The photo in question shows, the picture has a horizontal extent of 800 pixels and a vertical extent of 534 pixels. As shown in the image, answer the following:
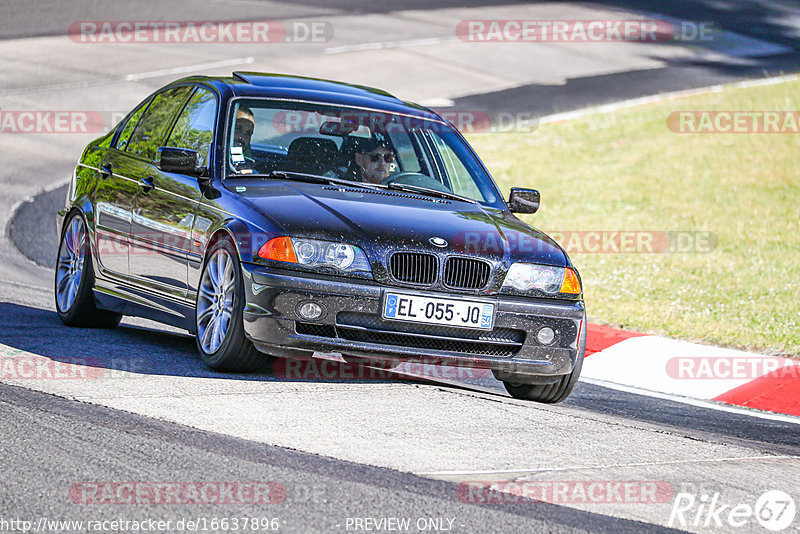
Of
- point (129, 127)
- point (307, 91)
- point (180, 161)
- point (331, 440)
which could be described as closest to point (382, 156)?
point (307, 91)

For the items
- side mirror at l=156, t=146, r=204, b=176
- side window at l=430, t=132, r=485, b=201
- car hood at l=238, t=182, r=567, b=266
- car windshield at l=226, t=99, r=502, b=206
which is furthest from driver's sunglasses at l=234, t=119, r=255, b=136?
side window at l=430, t=132, r=485, b=201

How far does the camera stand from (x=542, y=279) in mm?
6875

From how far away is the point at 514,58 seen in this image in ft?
92.4

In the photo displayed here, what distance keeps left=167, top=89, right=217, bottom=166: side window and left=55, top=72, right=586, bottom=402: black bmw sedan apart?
15 millimetres

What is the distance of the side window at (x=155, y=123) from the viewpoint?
8.32m

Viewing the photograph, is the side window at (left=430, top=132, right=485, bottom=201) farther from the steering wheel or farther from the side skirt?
the side skirt

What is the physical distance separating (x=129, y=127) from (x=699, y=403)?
14.0 feet

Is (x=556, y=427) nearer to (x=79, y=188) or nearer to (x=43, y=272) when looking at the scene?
(x=79, y=188)

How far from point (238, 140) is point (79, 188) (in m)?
1.84

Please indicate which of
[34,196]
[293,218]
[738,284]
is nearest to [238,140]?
[293,218]

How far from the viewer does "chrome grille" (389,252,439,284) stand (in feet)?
21.5

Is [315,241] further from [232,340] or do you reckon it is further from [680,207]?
[680,207]

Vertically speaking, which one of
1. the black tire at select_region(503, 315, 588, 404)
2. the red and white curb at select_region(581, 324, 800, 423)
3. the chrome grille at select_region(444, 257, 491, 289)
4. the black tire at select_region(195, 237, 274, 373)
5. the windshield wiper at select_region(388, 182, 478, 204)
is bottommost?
the red and white curb at select_region(581, 324, 800, 423)

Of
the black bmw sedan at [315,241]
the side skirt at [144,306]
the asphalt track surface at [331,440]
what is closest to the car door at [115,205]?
the black bmw sedan at [315,241]
